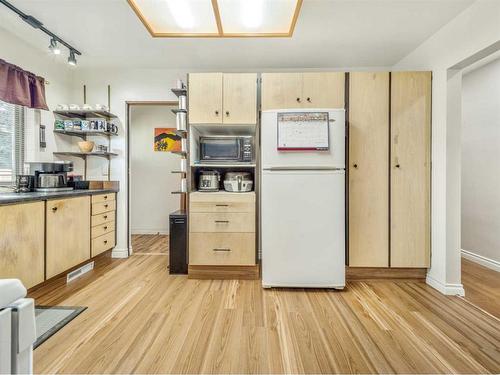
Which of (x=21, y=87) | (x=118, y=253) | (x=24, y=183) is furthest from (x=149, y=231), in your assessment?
(x=21, y=87)

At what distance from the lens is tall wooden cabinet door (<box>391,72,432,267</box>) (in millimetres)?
2471

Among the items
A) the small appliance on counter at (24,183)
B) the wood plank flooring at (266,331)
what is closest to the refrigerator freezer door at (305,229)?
the wood plank flooring at (266,331)

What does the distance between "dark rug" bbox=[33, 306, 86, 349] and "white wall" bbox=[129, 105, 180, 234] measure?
2.68m

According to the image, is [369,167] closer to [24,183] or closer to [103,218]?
[103,218]

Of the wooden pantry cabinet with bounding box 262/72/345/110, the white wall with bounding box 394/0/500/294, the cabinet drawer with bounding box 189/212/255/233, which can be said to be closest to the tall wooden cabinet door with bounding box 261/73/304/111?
the wooden pantry cabinet with bounding box 262/72/345/110

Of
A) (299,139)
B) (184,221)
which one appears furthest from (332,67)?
(184,221)

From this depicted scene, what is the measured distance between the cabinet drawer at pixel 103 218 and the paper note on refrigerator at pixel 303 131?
87.3 inches

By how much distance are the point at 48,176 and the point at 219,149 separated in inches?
68.9

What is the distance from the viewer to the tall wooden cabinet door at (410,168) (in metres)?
2.47

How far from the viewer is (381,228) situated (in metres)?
2.52

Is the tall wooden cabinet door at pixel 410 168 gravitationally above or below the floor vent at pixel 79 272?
above

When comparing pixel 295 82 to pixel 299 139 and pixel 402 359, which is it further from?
pixel 402 359

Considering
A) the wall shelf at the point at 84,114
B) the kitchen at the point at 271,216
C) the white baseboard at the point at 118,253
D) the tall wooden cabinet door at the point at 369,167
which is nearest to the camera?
the kitchen at the point at 271,216

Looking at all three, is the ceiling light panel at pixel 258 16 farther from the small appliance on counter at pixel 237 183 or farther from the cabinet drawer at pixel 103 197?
the cabinet drawer at pixel 103 197
